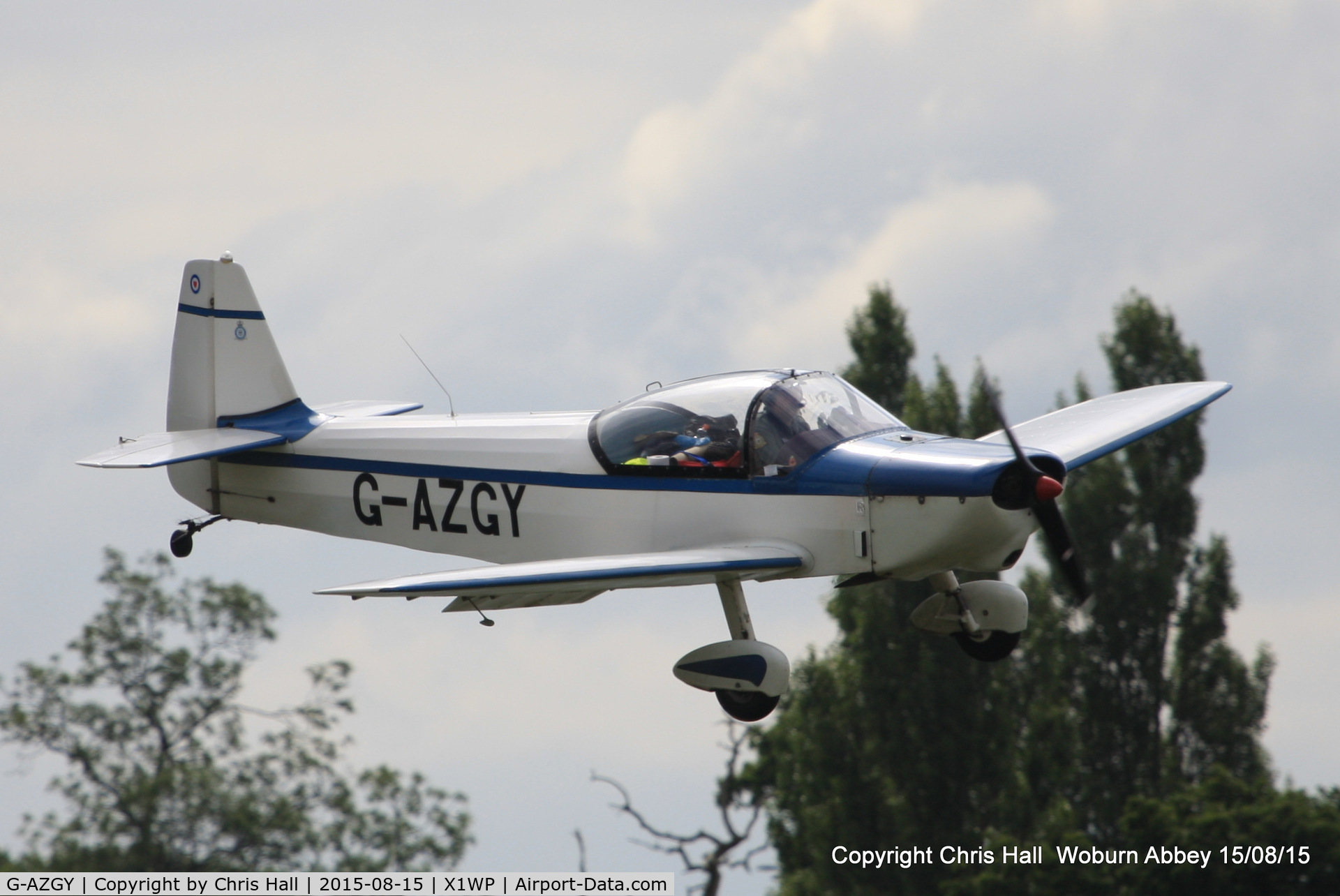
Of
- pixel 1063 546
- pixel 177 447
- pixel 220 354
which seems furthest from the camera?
pixel 220 354

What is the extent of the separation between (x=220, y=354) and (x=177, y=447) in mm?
1279

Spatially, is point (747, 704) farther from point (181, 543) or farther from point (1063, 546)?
point (181, 543)

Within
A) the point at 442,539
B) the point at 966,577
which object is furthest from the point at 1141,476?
the point at 442,539

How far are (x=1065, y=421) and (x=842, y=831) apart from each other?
19.3 meters

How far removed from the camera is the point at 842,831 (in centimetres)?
3256

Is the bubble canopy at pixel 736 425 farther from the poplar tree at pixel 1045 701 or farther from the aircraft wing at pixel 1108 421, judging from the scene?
the poplar tree at pixel 1045 701

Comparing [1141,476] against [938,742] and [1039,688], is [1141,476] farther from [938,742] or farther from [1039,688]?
[938,742]

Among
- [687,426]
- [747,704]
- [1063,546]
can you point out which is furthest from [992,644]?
[687,426]

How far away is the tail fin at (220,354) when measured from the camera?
1552 cm

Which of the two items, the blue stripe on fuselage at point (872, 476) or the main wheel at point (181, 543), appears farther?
the main wheel at point (181, 543)

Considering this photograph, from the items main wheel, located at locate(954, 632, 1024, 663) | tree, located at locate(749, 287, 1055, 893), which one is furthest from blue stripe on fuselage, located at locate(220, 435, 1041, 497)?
tree, located at locate(749, 287, 1055, 893)

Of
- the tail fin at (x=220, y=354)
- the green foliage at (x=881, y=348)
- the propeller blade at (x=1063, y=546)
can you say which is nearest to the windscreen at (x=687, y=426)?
the propeller blade at (x=1063, y=546)

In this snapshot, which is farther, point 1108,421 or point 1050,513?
point 1108,421

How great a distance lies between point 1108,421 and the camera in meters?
15.1
